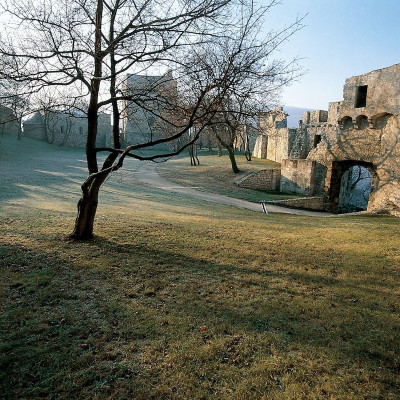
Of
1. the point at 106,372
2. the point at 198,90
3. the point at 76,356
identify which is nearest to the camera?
the point at 106,372

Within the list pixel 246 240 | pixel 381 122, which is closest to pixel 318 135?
pixel 381 122

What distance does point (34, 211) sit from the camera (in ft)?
30.0

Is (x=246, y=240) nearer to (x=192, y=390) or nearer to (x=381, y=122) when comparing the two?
(x=192, y=390)

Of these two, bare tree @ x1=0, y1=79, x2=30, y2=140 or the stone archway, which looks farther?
the stone archway

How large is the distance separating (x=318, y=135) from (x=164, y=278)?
29980mm

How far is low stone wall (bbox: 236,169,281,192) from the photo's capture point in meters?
23.7

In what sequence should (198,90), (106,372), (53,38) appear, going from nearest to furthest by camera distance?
(106,372), (53,38), (198,90)

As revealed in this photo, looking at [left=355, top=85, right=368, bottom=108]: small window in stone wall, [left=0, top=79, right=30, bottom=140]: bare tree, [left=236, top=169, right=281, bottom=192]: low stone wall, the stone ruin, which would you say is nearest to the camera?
[left=0, top=79, right=30, bottom=140]: bare tree

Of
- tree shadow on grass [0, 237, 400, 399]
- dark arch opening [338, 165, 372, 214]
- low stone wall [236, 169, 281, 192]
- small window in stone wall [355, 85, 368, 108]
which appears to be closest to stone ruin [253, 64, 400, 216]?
small window in stone wall [355, 85, 368, 108]

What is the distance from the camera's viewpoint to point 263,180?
2422cm

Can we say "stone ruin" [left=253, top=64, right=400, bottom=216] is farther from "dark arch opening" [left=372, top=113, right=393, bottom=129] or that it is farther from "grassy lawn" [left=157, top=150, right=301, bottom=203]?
"grassy lawn" [left=157, top=150, right=301, bottom=203]

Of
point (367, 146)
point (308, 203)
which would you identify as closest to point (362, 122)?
point (367, 146)

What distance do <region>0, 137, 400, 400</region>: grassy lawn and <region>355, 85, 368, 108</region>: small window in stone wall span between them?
37.9 feet

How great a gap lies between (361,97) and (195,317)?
16.6 meters
